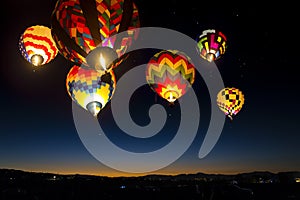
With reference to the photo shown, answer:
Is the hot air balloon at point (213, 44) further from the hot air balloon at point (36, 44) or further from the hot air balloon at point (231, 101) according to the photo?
the hot air balloon at point (36, 44)

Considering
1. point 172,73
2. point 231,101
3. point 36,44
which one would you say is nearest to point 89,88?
point 36,44

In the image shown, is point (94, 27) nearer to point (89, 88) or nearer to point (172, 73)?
point (89, 88)

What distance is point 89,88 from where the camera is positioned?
7023 mm

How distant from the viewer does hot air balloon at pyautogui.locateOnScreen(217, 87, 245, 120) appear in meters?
13.0

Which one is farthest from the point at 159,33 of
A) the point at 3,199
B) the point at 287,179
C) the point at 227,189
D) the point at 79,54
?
the point at 287,179

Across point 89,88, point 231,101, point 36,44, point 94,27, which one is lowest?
point 89,88

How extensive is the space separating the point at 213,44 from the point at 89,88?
477 cm

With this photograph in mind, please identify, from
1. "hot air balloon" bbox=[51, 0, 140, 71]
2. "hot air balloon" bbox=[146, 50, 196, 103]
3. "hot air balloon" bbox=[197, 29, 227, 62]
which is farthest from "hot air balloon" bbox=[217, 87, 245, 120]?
"hot air balloon" bbox=[51, 0, 140, 71]

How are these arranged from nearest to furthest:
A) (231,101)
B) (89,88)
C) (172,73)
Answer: (89,88), (172,73), (231,101)

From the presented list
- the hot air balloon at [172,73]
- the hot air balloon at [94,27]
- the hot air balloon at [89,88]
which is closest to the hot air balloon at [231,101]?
the hot air balloon at [172,73]

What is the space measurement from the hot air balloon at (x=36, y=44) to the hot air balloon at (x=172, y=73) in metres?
3.30

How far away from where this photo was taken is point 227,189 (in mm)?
11000

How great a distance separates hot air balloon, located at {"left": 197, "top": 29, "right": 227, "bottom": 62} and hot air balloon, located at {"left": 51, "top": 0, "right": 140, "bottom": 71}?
461cm

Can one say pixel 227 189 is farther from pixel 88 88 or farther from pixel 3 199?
pixel 3 199
